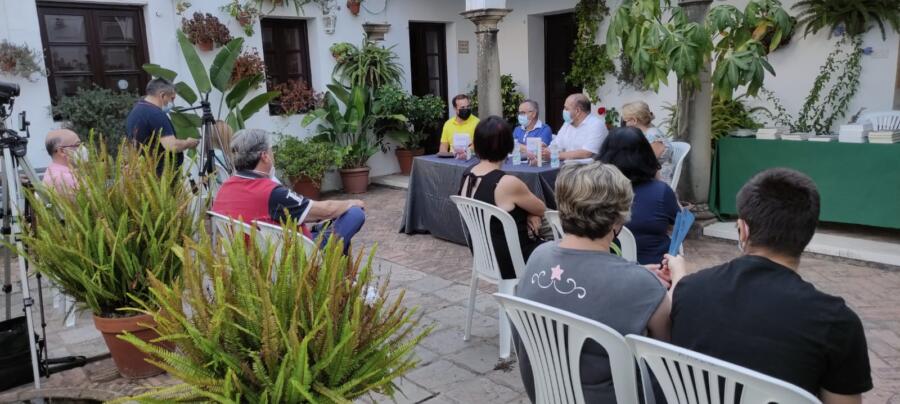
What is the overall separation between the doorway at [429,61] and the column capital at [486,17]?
2360 mm

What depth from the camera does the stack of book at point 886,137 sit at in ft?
17.1

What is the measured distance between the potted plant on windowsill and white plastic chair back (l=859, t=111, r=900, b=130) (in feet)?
19.3

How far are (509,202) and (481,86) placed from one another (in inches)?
199

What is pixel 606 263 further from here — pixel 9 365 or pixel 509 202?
pixel 9 365

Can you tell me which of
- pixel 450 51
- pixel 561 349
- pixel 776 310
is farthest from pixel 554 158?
pixel 450 51

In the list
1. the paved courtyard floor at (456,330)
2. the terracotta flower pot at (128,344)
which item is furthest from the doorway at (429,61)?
the terracotta flower pot at (128,344)

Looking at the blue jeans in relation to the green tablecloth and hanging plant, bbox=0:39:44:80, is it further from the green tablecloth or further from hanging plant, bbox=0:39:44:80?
hanging plant, bbox=0:39:44:80

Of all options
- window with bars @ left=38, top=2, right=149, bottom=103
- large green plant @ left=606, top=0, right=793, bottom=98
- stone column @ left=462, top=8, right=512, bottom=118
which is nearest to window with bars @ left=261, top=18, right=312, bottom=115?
window with bars @ left=38, top=2, right=149, bottom=103

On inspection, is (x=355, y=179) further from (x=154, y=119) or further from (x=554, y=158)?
(x=554, y=158)

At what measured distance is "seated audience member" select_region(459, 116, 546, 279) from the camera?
11.4 feet

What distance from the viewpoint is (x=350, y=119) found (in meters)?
8.84

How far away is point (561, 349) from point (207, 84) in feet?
20.8

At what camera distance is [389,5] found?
376 inches

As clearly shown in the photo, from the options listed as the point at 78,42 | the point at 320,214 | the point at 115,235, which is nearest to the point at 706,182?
the point at 320,214
